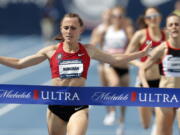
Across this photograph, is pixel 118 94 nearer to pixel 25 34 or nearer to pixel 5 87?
pixel 5 87

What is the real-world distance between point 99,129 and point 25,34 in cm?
1962

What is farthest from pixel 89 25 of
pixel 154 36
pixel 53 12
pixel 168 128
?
pixel 168 128

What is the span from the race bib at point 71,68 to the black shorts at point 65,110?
393mm

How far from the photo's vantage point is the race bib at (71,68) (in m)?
7.68

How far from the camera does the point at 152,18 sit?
423 inches

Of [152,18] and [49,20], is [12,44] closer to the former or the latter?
[49,20]

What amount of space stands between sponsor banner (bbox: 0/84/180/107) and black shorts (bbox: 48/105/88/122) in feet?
0.18

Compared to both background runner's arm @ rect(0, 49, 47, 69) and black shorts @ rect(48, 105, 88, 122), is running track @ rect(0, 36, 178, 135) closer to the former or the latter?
black shorts @ rect(48, 105, 88, 122)

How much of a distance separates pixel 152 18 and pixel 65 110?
11.6 ft

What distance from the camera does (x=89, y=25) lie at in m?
30.5

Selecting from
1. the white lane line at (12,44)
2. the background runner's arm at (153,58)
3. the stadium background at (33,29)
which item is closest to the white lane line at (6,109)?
the stadium background at (33,29)

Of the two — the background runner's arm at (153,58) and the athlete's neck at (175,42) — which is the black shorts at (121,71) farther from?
the athlete's neck at (175,42)

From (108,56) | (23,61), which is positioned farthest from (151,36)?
(23,61)

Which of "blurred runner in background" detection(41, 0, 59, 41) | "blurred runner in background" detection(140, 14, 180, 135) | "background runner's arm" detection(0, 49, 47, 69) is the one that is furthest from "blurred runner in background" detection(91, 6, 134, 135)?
"blurred runner in background" detection(41, 0, 59, 41)
